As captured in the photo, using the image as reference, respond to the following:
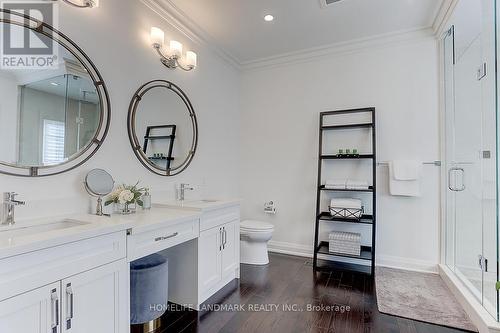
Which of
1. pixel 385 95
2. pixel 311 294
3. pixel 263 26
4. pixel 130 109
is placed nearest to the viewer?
pixel 130 109

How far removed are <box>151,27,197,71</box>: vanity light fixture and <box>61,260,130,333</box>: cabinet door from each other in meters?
1.89

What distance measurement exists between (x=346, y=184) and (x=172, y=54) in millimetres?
2355

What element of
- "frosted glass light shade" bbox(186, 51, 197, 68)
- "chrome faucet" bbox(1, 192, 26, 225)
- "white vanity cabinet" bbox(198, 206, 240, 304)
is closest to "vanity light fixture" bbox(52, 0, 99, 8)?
"frosted glass light shade" bbox(186, 51, 197, 68)

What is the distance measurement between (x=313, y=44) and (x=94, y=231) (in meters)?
3.13

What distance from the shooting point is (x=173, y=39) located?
2.71 m

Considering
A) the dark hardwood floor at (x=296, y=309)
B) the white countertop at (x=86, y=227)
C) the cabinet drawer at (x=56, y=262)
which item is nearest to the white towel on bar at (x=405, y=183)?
the dark hardwood floor at (x=296, y=309)

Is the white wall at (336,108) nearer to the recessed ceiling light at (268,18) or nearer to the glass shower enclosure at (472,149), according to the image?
the glass shower enclosure at (472,149)

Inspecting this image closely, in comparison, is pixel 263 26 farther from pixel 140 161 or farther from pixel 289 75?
pixel 140 161

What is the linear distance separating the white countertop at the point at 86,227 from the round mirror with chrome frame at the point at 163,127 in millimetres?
506

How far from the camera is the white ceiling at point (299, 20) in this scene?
2.52 meters

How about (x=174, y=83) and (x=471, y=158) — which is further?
(x=174, y=83)

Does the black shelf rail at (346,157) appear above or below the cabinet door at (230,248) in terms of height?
above

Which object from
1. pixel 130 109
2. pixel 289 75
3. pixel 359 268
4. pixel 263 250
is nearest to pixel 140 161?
pixel 130 109

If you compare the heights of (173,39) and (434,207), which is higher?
(173,39)
